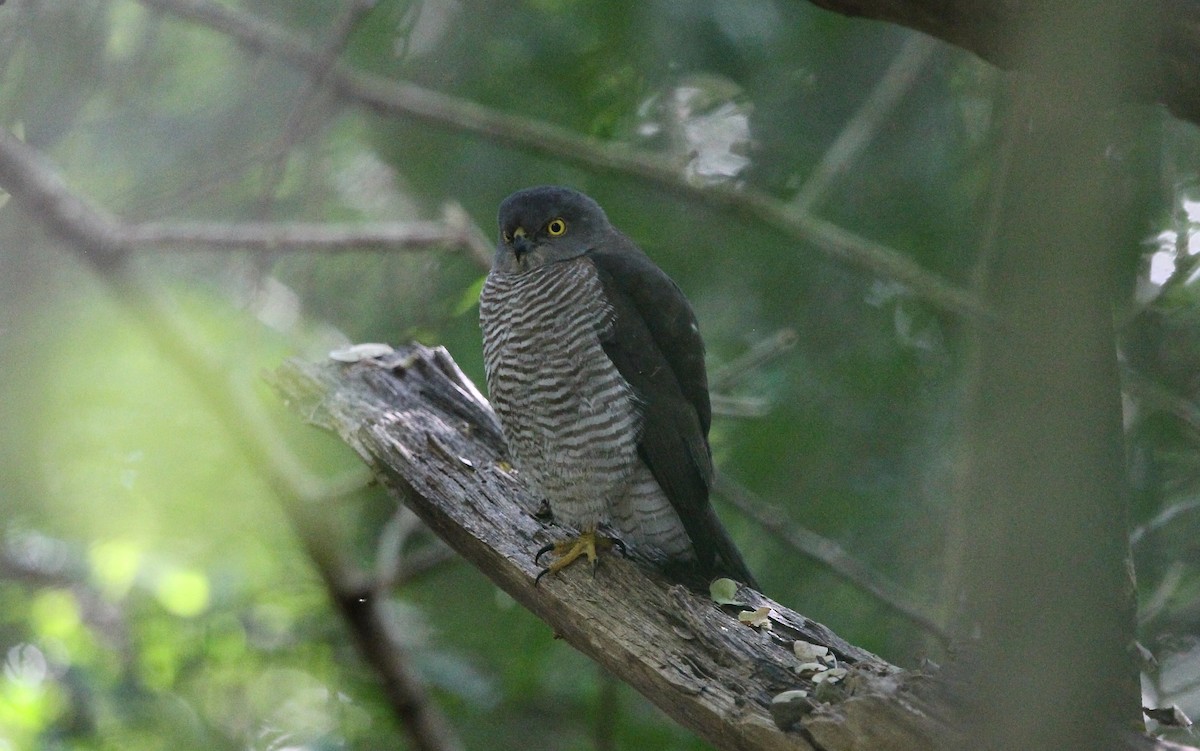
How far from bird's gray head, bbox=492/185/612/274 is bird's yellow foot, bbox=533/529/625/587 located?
1.03 metres

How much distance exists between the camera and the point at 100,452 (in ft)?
14.3

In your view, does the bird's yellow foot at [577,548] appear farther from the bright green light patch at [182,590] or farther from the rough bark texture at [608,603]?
the bright green light patch at [182,590]

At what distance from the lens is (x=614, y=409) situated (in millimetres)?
3582

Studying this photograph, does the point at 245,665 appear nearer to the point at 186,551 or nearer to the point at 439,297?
the point at 186,551

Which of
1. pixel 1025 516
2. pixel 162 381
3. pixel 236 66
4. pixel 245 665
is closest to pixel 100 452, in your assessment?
pixel 162 381

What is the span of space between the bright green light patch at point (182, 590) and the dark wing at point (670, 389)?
2294mm

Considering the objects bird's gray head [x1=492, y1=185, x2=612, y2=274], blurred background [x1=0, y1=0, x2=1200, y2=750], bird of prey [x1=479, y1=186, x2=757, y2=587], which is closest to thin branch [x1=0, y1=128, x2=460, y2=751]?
blurred background [x1=0, y1=0, x2=1200, y2=750]

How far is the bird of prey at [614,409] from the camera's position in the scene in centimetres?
357

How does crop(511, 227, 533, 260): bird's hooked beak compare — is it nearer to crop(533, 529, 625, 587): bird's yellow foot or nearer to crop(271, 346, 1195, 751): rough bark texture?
crop(271, 346, 1195, 751): rough bark texture

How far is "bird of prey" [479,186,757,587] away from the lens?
357 cm

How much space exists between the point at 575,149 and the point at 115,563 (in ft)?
8.98

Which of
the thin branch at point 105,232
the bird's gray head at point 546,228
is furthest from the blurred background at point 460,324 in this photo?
the bird's gray head at point 546,228

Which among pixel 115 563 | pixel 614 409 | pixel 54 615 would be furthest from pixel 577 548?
pixel 54 615

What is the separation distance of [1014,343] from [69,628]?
508 cm
